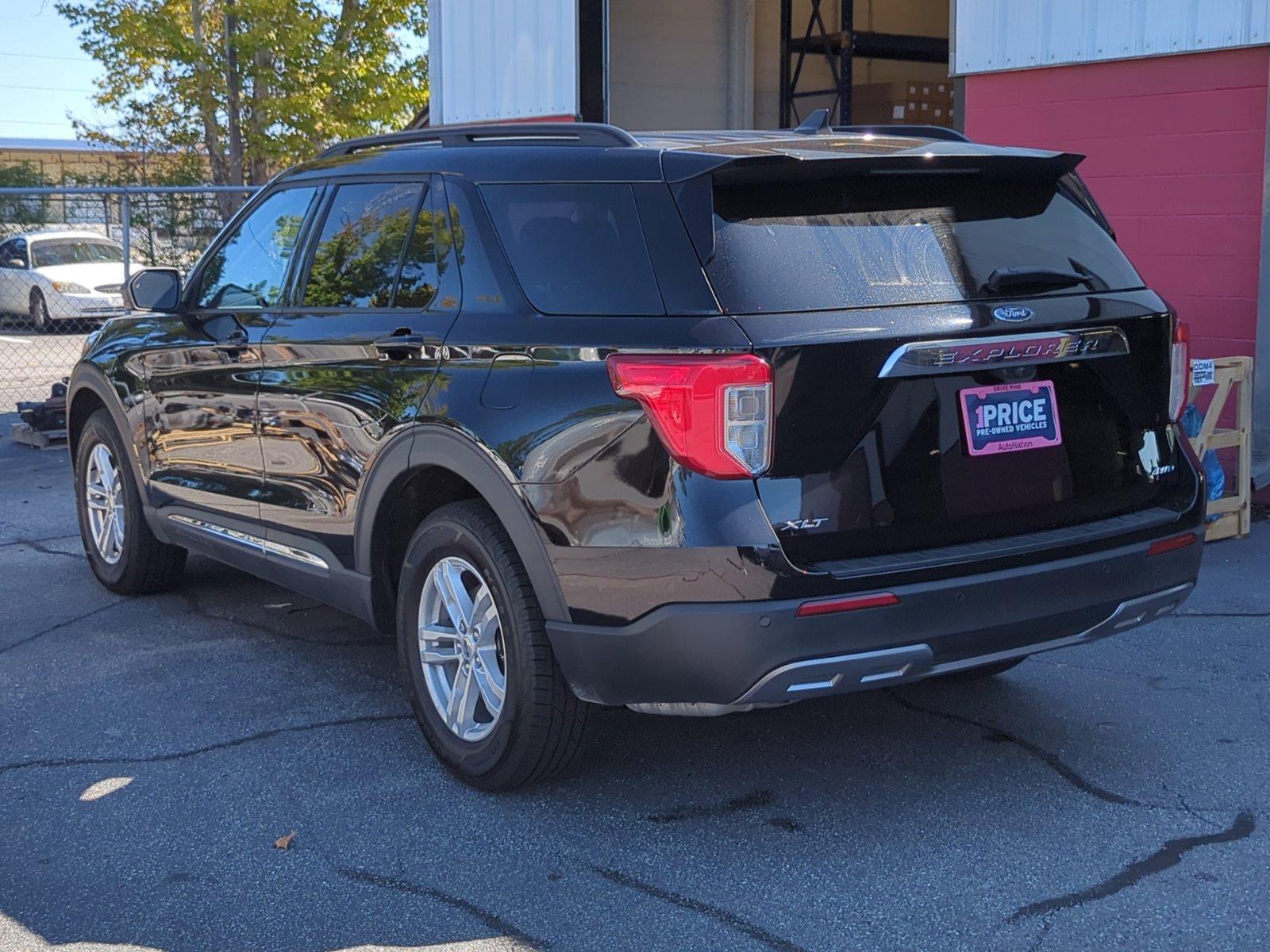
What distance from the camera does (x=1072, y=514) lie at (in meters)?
3.91

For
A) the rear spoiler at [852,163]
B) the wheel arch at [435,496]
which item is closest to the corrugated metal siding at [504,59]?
the wheel arch at [435,496]

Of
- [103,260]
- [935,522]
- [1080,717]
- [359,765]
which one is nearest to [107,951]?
[359,765]

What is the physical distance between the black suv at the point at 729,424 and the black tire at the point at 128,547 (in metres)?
1.91

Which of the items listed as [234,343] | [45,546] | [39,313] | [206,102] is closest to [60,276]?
[39,313]

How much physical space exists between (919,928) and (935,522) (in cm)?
98

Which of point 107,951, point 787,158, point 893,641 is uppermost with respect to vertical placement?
point 787,158

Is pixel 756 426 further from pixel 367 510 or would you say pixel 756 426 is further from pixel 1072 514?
pixel 367 510

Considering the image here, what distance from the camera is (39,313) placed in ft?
58.3

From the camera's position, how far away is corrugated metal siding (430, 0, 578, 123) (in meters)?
12.1

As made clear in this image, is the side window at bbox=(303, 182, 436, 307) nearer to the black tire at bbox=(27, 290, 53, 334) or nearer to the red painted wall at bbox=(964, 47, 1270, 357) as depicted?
the red painted wall at bbox=(964, 47, 1270, 357)

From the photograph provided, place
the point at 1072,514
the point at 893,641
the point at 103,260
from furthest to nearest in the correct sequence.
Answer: the point at 103,260
the point at 1072,514
the point at 893,641

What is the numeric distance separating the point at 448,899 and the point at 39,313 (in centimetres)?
1599

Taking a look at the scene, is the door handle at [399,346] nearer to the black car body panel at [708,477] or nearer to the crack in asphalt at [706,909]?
the black car body panel at [708,477]

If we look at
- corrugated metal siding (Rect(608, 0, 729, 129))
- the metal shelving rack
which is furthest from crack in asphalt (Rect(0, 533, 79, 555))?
the metal shelving rack
